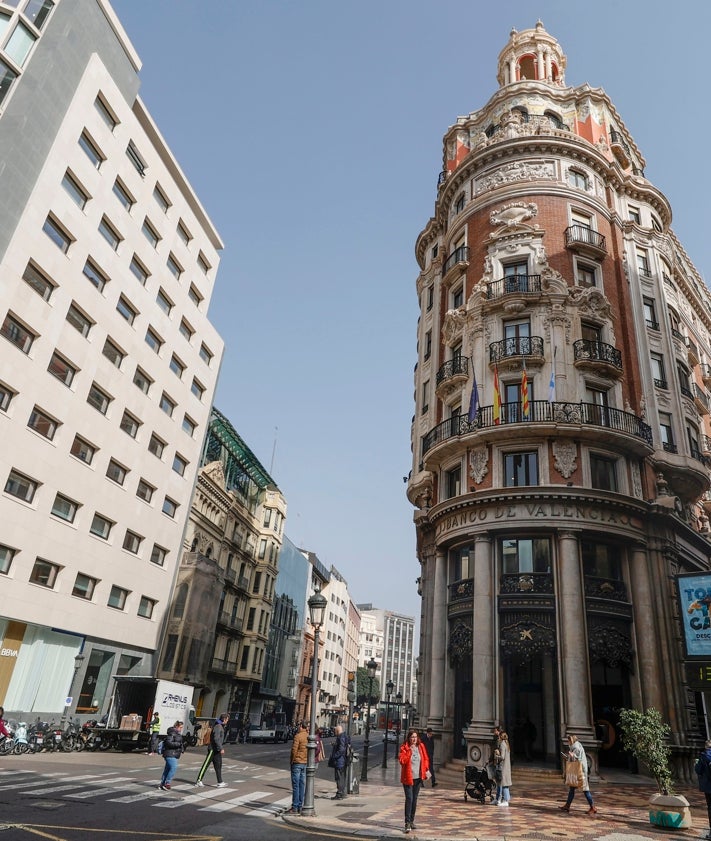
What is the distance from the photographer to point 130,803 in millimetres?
13930

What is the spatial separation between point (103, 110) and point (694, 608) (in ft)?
121

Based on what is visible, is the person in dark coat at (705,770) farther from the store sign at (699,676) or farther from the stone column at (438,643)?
the stone column at (438,643)

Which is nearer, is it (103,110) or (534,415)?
(534,415)

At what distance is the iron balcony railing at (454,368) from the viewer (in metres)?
31.3

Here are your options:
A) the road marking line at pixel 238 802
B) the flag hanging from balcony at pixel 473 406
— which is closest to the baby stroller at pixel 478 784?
the road marking line at pixel 238 802

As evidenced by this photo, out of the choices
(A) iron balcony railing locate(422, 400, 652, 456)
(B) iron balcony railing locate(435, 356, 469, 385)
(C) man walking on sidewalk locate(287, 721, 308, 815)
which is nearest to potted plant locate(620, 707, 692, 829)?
(C) man walking on sidewalk locate(287, 721, 308, 815)

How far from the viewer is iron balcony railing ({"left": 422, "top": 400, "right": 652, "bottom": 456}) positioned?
2728 centimetres

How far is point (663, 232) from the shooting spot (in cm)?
3909

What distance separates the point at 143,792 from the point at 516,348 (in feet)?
74.4

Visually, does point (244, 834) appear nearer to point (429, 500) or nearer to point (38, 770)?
point (38, 770)

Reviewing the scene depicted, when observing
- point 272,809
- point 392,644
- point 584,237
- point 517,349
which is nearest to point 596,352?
point 517,349

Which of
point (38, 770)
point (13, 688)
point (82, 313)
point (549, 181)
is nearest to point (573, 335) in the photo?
point (549, 181)

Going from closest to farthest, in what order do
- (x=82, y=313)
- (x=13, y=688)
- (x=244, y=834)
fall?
(x=244, y=834) < (x=13, y=688) < (x=82, y=313)

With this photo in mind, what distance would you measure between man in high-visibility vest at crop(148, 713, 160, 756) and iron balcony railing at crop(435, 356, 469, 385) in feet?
69.6
